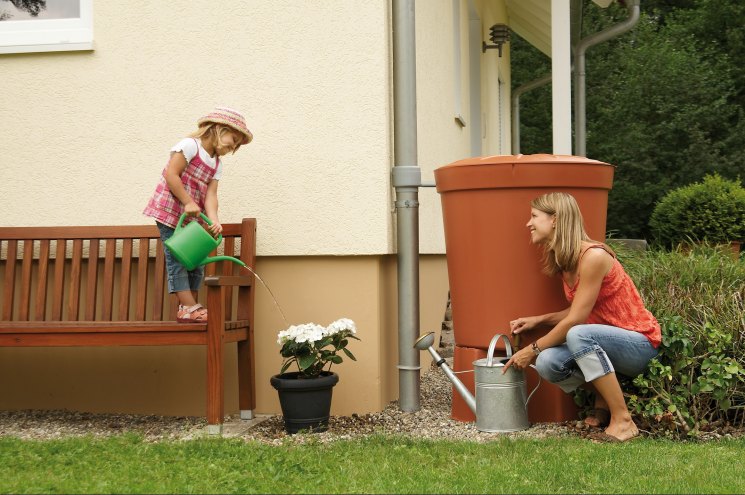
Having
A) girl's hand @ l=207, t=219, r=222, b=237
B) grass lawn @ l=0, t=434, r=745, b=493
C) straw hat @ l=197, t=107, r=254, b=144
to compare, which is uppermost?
straw hat @ l=197, t=107, r=254, b=144

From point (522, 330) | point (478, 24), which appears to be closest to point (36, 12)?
point (522, 330)

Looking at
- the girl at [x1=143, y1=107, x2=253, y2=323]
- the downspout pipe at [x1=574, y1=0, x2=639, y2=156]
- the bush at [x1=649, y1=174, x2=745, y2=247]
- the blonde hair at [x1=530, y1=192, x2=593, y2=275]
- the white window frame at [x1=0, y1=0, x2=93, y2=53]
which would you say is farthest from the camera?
the downspout pipe at [x1=574, y1=0, x2=639, y2=156]

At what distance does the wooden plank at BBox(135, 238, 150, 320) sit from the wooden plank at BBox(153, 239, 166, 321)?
2.1 inches

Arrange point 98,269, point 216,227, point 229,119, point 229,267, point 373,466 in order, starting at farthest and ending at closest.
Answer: point 98,269 → point 229,267 → point 229,119 → point 216,227 → point 373,466

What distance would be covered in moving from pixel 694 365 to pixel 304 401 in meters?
1.75

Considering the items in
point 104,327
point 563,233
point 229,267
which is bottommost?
point 104,327

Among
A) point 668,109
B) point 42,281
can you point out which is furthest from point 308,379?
point 668,109

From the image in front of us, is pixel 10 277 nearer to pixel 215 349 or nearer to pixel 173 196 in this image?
pixel 173 196

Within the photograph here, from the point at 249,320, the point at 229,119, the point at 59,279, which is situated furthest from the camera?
the point at 59,279

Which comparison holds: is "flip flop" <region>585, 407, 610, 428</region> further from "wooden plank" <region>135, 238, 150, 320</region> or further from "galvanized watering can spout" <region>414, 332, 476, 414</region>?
"wooden plank" <region>135, 238, 150, 320</region>

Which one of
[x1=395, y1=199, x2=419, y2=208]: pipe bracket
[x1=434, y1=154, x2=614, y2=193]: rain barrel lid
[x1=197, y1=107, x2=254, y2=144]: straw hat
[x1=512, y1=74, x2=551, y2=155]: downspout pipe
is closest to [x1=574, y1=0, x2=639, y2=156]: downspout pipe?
[x1=512, y1=74, x2=551, y2=155]: downspout pipe

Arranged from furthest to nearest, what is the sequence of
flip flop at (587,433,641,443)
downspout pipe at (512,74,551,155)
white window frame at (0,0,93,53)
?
1. downspout pipe at (512,74,551,155)
2. white window frame at (0,0,93,53)
3. flip flop at (587,433,641,443)

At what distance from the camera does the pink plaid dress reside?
14.0ft

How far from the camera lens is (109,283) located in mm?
4605
